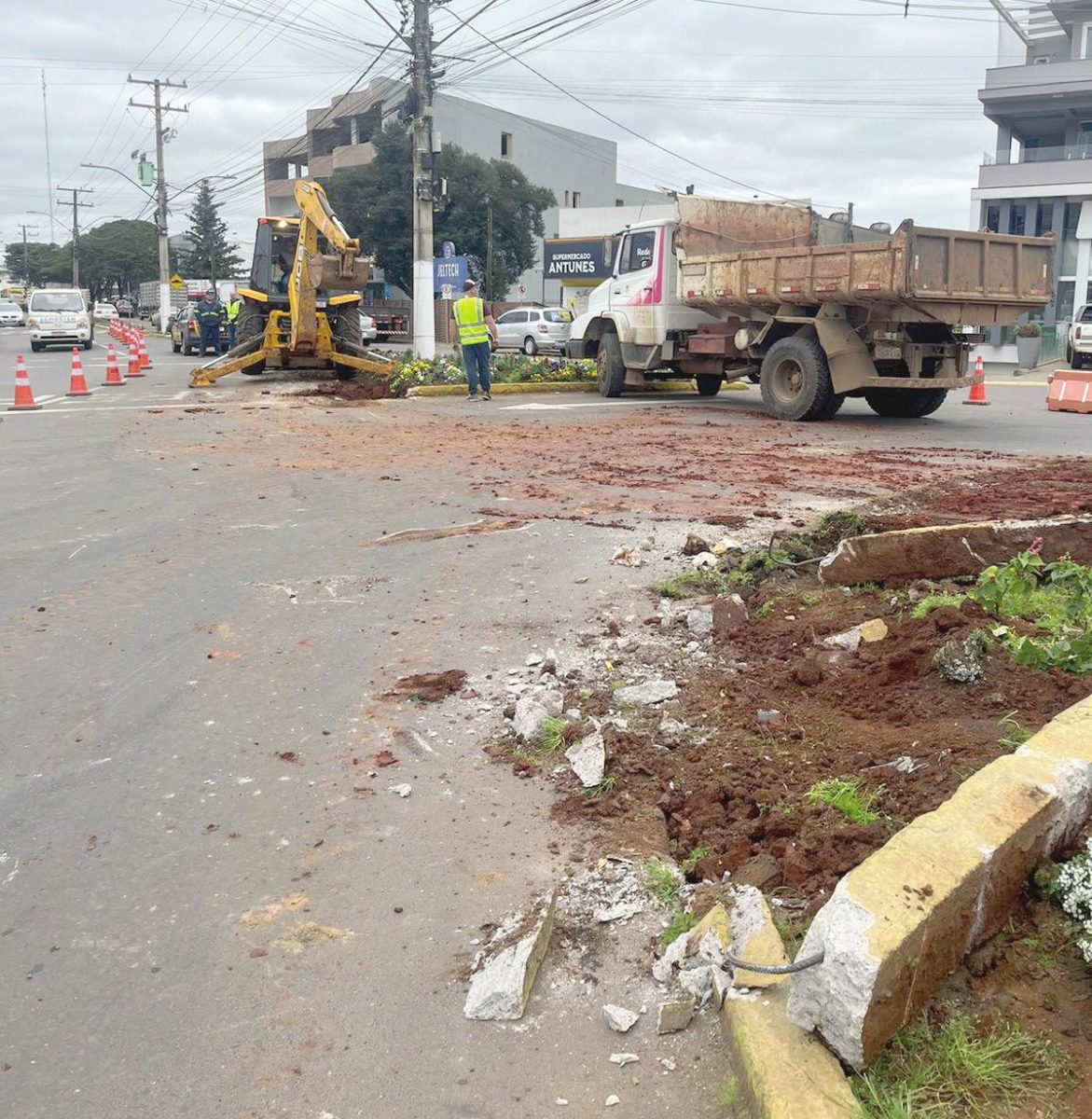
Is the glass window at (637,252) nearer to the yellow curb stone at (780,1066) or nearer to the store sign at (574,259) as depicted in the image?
the yellow curb stone at (780,1066)

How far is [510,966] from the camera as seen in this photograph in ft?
9.73

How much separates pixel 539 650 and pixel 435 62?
19387 millimetres

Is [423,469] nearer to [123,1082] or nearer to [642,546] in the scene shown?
[642,546]

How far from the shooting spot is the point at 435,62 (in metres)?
21.8

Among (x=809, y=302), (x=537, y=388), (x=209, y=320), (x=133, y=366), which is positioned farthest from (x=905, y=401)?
(x=209, y=320)

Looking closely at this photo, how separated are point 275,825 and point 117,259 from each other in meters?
112

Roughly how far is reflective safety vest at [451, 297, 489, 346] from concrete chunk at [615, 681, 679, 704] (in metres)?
13.6

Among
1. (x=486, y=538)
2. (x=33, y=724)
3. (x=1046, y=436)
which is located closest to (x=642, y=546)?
(x=486, y=538)

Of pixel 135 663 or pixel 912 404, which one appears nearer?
pixel 135 663

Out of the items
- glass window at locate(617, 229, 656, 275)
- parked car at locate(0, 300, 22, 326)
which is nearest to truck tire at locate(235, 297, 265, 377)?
glass window at locate(617, 229, 656, 275)

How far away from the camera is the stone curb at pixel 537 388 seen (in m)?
19.6

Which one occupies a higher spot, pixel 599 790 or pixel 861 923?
pixel 861 923

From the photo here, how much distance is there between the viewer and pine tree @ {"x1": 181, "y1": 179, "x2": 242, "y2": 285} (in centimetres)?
8981

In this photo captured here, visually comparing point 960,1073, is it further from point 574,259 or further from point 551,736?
point 574,259
